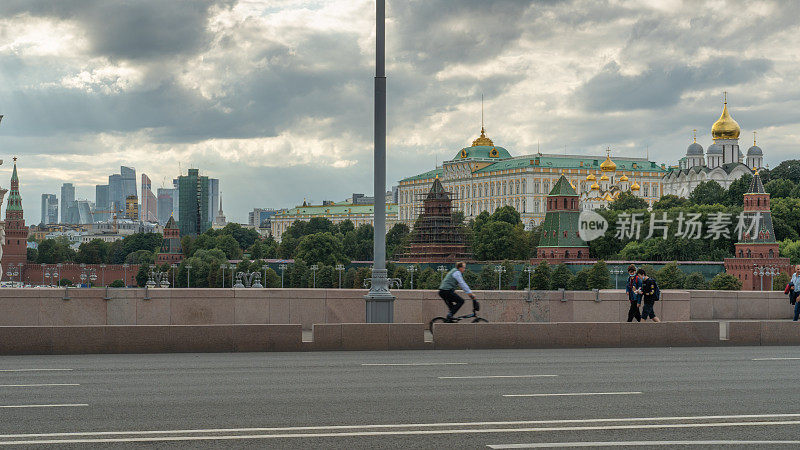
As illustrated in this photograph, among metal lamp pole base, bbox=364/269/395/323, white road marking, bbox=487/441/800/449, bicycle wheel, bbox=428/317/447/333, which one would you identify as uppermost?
metal lamp pole base, bbox=364/269/395/323

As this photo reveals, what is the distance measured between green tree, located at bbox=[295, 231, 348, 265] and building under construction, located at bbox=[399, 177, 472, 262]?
53.1 ft

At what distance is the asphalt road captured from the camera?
38.8ft

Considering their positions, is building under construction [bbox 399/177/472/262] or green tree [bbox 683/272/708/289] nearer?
green tree [bbox 683/272/708/289]

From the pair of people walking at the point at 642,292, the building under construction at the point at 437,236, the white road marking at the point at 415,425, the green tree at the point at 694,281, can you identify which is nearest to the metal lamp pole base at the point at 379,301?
the pair of people walking at the point at 642,292

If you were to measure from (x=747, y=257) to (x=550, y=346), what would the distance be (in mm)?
112064

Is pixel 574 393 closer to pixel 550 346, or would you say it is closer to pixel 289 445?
pixel 289 445

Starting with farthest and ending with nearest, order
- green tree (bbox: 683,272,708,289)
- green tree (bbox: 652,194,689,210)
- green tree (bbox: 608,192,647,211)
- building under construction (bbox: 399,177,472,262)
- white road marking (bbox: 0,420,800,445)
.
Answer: green tree (bbox: 608,192,647,211) → green tree (bbox: 652,194,689,210) → building under construction (bbox: 399,177,472,262) → green tree (bbox: 683,272,708,289) → white road marking (bbox: 0,420,800,445)

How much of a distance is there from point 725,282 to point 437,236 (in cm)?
4658

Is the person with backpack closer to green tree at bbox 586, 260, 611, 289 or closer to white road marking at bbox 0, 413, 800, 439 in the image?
white road marking at bbox 0, 413, 800, 439

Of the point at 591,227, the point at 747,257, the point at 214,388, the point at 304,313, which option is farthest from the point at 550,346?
the point at 591,227

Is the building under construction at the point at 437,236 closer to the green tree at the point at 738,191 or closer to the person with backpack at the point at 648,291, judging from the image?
the green tree at the point at 738,191

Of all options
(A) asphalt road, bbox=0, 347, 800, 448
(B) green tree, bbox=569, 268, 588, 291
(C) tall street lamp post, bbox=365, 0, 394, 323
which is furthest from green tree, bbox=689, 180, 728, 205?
(A) asphalt road, bbox=0, 347, 800, 448

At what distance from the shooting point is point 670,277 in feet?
391

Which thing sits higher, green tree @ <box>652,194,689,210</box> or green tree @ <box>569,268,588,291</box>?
green tree @ <box>652,194,689,210</box>
